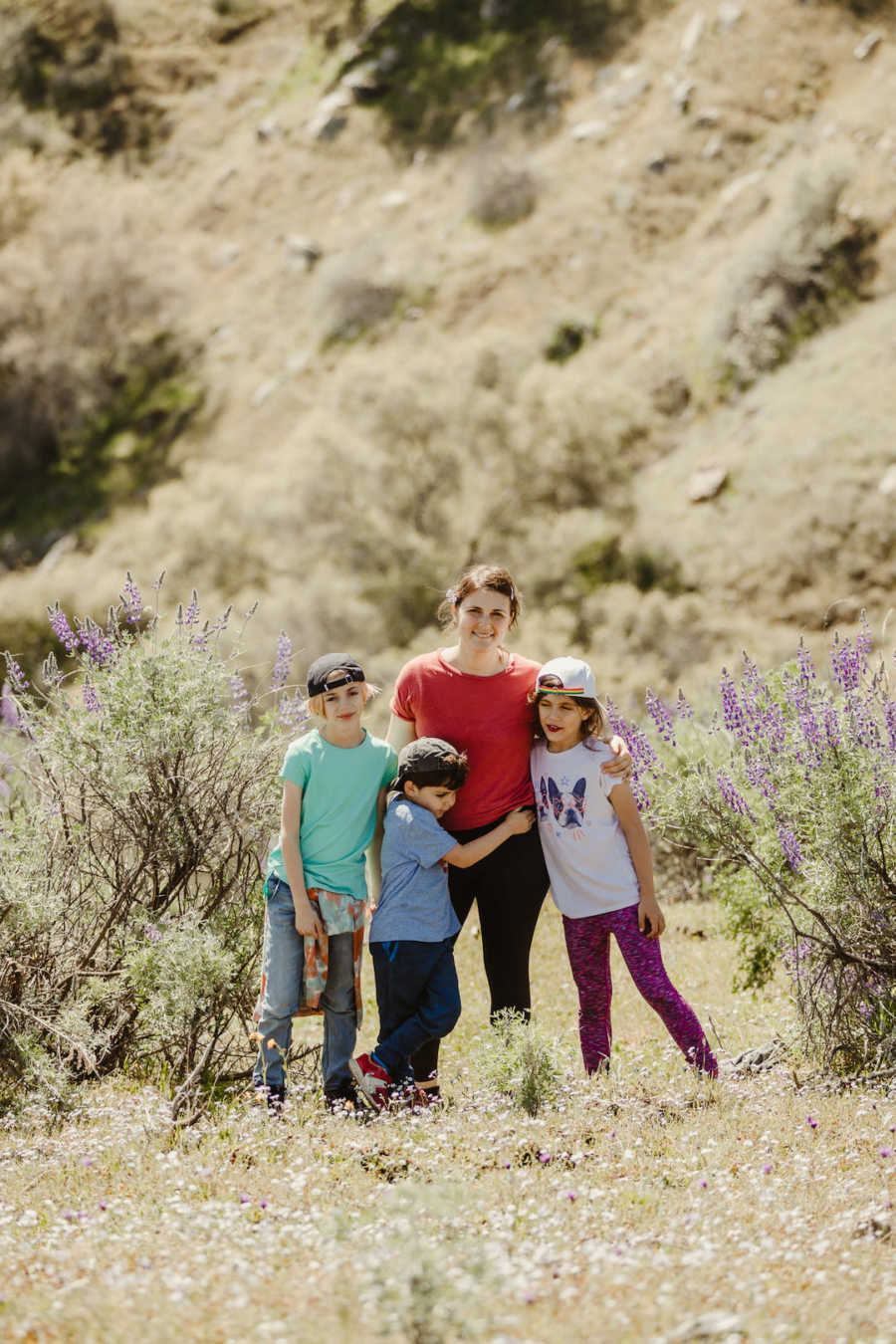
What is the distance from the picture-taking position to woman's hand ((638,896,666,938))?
14.7ft

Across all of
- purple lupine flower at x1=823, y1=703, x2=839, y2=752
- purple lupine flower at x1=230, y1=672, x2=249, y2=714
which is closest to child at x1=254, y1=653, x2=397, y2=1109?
purple lupine flower at x1=230, y1=672, x2=249, y2=714

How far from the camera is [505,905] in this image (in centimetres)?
458

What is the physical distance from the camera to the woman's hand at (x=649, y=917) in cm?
449

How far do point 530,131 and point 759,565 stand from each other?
22125 mm

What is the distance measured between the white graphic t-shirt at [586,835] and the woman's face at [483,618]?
1.84 feet

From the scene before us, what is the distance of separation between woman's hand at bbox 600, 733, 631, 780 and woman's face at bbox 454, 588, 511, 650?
637 mm

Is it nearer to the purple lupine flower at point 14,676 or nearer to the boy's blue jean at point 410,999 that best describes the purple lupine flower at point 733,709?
the boy's blue jean at point 410,999

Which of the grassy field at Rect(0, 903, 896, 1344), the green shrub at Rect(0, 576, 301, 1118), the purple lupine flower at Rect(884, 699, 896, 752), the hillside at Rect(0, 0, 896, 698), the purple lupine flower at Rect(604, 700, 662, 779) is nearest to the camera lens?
the grassy field at Rect(0, 903, 896, 1344)

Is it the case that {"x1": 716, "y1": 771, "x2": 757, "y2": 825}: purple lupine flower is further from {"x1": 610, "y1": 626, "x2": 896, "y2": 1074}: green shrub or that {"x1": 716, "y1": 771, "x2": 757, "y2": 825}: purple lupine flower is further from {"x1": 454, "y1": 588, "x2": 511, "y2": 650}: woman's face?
{"x1": 454, "y1": 588, "x2": 511, "y2": 650}: woman's face

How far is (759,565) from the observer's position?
18.8m

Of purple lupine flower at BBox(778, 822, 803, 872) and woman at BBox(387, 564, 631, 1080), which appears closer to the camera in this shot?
woman at BBox(387, 564, 631, 1080)

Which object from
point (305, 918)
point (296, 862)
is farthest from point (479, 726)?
point (305, 918)

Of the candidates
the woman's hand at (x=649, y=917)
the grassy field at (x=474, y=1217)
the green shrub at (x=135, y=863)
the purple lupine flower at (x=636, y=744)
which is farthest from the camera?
the purple lupine flower at (x=636, y=744)

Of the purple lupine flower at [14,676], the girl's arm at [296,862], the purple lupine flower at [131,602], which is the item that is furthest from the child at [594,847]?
the purple lupine flower at [14,676]
